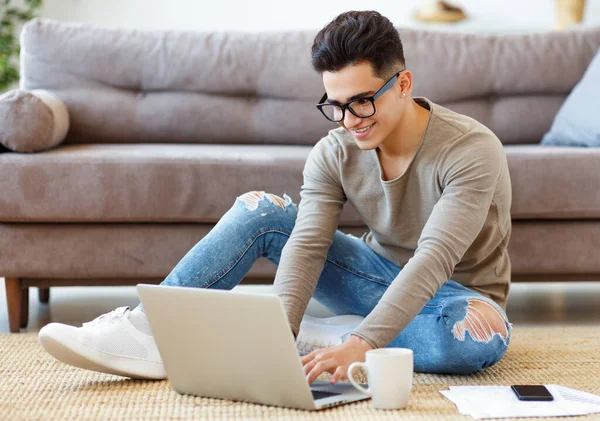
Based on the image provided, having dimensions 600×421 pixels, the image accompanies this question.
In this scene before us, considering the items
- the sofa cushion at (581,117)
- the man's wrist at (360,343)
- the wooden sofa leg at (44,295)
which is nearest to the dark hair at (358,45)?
the man's wrist at (360,343)

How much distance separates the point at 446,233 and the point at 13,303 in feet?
4.09

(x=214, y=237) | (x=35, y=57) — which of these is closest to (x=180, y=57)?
(x=35, y=57)

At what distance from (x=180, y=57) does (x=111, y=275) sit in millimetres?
887

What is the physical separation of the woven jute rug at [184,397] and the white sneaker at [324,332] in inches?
7.7

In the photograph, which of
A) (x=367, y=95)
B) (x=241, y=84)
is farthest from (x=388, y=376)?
(x=241, y=84)

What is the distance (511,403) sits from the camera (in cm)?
125

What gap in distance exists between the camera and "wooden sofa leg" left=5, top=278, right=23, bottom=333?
80.8 inches

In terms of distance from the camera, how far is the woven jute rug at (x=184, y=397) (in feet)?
4.03

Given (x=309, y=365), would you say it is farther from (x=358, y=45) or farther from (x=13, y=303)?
(x=13, y=303)

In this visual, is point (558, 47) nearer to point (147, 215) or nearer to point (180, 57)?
point (180, 57)

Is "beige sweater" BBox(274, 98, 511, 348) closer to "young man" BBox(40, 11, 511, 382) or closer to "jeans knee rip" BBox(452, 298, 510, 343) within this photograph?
"young man" BBox(40, 11, 511, 382)

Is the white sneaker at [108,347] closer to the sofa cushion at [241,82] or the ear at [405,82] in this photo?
the ear at [405,82]

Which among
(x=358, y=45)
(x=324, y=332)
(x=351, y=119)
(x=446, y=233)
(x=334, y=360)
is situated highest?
(x=358, y=45)

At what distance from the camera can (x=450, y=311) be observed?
144cm
